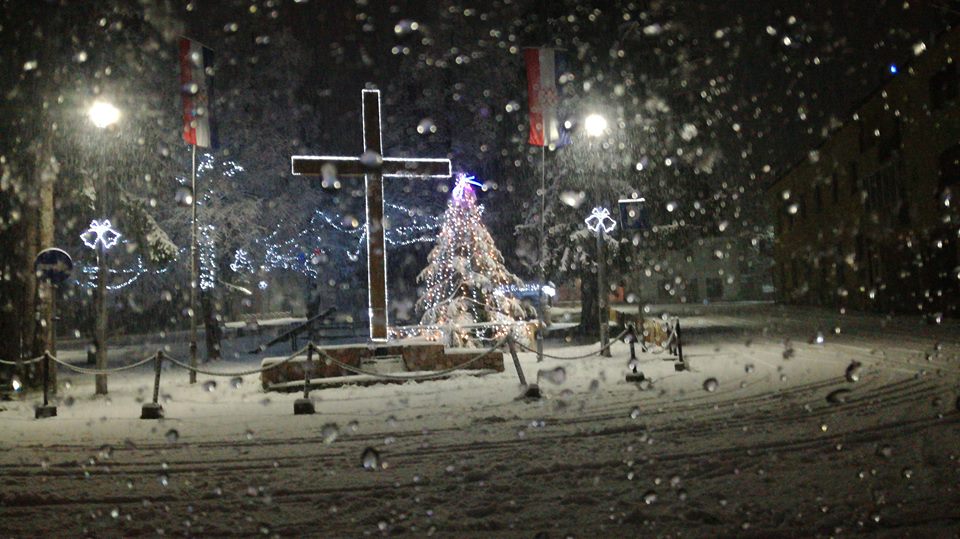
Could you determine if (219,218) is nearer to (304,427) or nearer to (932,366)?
(304,427)

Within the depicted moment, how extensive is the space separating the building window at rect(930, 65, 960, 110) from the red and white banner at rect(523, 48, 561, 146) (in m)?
20.0

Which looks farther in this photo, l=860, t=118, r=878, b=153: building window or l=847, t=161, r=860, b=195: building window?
l=847, t=161, r=860, b=195: building window

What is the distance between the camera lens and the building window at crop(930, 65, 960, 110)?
33.8 meters

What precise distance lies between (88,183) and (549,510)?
1839cm

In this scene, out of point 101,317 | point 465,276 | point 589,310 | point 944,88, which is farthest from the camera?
point 589,310

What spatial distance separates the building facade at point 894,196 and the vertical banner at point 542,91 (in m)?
19.3

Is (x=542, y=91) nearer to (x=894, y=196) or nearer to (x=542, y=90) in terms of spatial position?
(x=542, y=90)

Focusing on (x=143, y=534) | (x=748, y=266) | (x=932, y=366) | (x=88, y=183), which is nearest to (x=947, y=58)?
(x=932, y=366)

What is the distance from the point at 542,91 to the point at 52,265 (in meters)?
11.6

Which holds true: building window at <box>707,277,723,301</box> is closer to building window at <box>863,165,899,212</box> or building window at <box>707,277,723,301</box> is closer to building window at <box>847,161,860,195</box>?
building window at <box>847,161,860,195</box>

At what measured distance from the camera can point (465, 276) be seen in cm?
2672

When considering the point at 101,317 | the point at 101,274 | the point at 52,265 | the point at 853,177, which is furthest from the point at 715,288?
the point at 52,265

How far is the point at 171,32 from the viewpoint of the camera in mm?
25438

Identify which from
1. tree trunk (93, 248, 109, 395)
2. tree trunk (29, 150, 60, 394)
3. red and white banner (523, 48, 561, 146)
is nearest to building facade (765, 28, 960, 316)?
red and white banner (523, 48, 561, 146)
